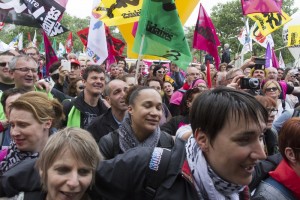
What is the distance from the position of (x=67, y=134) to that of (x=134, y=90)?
173cm

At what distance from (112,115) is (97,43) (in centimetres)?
293

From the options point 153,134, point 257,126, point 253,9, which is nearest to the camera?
point 257,126

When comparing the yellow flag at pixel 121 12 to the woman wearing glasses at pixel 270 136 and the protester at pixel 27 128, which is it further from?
the protester at pixel 27 128

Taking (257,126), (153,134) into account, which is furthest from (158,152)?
(153,134)

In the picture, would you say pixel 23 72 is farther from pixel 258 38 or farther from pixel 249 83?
pixel 258 38

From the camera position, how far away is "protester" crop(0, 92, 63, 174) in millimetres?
2414

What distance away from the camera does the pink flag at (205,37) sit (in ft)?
19.0

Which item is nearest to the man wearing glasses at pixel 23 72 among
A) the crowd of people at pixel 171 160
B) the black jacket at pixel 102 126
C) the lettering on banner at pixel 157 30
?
the black jacket at pixel 102 126

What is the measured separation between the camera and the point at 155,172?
169 centimetres

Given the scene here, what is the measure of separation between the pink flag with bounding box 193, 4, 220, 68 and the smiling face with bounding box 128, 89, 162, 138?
8.13 feet

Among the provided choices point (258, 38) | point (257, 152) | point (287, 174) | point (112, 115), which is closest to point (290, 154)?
point (287, 174)

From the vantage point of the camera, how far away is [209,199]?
5.54ft

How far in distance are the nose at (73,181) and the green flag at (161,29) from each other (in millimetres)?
2976

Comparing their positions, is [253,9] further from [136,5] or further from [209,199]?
[209,199]
